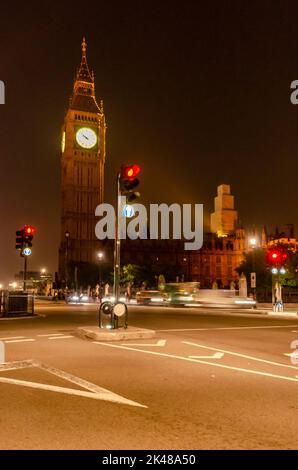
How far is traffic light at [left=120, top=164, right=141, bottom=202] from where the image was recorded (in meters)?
14.3

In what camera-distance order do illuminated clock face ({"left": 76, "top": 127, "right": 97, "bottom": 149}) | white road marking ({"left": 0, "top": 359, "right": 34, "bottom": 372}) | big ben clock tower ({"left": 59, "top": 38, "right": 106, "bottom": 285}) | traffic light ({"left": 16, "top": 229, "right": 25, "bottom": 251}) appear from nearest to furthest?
white road marking ({"left": 0, "top": 359, "right": 34, "bottom": 372}) → traffic light ({"left": 16, "top": 229, "right": 25, "bottom": 251}) → big ben clock tower ({"left": 59, "top": 38, "right": 106, "bottom": 285}) → illuminated clock face ({"left": 76, "top": 127, "right": 97, "bottom": 149})

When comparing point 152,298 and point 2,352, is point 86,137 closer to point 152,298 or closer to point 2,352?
point 152,298

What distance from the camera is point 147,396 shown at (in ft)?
23.6

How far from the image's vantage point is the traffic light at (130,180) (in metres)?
14.3

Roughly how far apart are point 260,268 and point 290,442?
228ft

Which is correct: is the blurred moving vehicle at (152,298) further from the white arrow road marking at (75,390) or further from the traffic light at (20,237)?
the white arrow road marking at (75,390)

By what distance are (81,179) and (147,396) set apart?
481 feet

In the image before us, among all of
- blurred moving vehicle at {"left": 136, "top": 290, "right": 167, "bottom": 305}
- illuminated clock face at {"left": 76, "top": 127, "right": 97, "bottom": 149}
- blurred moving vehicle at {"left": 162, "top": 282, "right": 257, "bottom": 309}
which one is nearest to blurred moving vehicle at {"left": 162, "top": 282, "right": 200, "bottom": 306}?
blurred moving vehicle at {"left": 162, "top": 282, "right": 257, "bottom": 309}

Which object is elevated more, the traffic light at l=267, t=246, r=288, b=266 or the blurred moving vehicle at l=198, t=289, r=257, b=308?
the traffic light at l=267, t=246, r=288, b=266

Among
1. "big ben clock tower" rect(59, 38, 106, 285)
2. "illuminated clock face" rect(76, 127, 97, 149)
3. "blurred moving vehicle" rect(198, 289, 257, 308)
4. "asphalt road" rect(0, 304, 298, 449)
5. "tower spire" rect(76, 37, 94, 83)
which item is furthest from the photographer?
"tower spire" rect(76, 37, 94, 83)

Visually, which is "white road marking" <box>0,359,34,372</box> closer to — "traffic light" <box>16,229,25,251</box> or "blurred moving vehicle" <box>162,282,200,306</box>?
"traffic light" <box>16,229,25,251</box>

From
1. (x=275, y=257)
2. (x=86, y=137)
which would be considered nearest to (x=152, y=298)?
(x=275, y=257)

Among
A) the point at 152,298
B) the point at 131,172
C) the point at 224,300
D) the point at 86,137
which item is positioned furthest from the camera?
the point at 86,137
